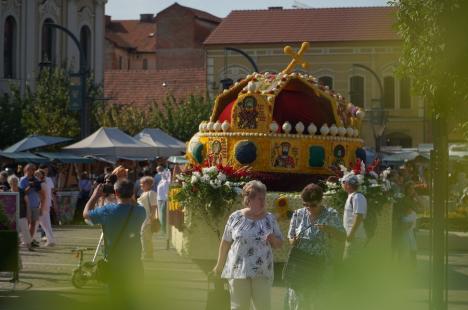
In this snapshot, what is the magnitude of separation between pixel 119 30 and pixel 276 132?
3155 inches

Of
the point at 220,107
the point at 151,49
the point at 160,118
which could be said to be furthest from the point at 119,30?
the point at 220,107

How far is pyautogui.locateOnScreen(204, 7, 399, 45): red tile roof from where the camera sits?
66688 millimetres

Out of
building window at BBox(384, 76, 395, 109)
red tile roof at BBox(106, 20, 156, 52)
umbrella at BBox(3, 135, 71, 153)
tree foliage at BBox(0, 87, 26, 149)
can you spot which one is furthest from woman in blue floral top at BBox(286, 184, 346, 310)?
red tile roof at BBox(106, 20, 156, 52)

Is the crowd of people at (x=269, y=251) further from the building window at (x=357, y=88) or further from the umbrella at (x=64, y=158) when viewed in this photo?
the building window at (x=357, y=88)

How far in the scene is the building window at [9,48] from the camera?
58625 mm

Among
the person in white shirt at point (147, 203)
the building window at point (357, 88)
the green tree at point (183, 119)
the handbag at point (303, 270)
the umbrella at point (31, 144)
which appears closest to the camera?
the handbag at point (303, 270)

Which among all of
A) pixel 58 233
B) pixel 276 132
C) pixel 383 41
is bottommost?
pixel 58 233

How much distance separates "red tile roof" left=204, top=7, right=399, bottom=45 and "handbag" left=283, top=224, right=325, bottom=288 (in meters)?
54.3

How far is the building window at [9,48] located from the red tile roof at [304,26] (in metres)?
12.3

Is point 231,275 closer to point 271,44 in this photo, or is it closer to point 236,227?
point 236,227

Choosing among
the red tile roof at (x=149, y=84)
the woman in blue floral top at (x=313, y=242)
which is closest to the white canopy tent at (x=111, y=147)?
the woman in blue floral top at (x=313, y=242)

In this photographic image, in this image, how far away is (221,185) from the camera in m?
19.4

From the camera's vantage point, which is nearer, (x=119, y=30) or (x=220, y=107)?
(x=220, y=107)

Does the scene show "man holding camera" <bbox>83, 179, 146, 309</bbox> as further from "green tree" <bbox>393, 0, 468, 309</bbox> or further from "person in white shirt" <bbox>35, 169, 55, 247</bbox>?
"person in white shirt" <bbox>35, 169, 55, 247</bbox>
